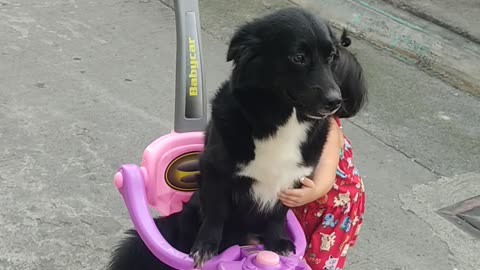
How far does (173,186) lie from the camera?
2092mm

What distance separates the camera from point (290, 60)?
1575 millimetres

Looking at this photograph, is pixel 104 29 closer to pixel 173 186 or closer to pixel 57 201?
pixel 57 201

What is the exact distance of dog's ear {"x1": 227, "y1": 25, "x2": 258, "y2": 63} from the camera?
1.62 meters

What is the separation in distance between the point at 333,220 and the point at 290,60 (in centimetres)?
73

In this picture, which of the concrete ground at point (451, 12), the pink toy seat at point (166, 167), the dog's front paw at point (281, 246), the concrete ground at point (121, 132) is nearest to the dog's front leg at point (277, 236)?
the dog's front paw at point (281, 246)

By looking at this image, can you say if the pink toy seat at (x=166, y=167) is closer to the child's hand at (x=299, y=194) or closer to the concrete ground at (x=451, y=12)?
the child's hand at (x=299, y=194)

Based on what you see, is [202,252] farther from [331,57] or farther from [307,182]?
[331,57]

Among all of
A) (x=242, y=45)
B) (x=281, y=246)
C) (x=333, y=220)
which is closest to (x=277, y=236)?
(x=281, y=246)

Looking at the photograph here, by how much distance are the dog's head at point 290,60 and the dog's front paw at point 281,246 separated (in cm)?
46

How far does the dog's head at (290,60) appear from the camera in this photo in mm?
1560

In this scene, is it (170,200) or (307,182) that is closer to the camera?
(307,182)

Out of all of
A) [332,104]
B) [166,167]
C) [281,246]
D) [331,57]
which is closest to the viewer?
[332,104]

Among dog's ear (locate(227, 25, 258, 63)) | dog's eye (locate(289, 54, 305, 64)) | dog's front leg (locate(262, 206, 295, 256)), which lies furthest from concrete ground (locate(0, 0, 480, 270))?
dog's eye (locate(289, 54, 305, 64))

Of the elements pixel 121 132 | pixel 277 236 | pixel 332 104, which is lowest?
pixel 121 132
